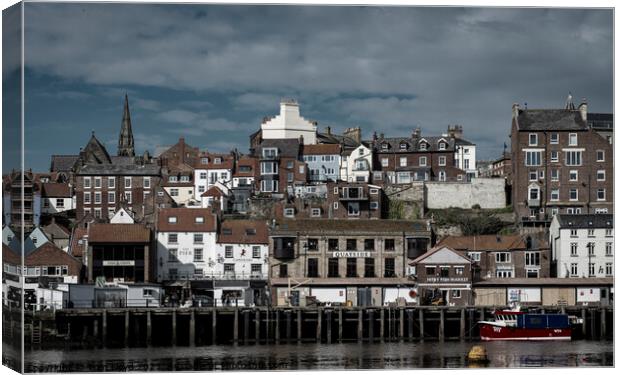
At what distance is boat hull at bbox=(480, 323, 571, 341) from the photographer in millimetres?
45906

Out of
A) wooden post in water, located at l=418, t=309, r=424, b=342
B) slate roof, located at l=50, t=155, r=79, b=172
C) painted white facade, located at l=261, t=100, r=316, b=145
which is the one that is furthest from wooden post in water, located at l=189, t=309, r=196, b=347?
slate roof, located at l=50, t=155, r=79, b=172

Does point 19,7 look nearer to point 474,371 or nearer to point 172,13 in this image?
point 172,13

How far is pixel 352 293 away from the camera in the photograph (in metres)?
52.0

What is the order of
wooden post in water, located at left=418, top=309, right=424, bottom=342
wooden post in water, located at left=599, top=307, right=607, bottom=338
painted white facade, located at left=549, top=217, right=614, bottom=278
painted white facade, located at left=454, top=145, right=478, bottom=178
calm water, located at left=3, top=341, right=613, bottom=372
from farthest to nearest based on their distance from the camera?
painted white facade, located at left=454, top=145, right=478, bottom=178 → painted white facade, located at left=549, top=217, right=614, bottom=278 → wooden post in water, located at left=418, top=309, right=424, bottom=342 → wooden post in water, located at left=599, top=307, right=607, bottom=338 → calm water, located at left=3, top=341, right=613, bottom=372

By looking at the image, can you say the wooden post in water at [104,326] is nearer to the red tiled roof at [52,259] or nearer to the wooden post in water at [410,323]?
the red tiled roof at [52,259]

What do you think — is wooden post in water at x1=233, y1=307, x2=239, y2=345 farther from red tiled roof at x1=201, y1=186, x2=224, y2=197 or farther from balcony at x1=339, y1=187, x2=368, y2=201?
red tiled roof at x1=201, y1=186, x2=224, y2=197

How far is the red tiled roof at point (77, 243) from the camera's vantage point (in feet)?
194

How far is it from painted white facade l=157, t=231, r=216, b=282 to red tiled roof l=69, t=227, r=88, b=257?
385 cm

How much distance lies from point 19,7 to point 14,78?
166cm

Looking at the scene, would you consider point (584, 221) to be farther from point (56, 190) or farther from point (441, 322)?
point (56, 190)

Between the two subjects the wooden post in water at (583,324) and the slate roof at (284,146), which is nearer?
the wooden post in water at (583,324)

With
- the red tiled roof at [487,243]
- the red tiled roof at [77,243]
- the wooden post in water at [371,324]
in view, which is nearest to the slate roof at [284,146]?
the red tiled roof at [77,243]

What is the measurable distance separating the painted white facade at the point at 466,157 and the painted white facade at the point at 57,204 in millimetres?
23436

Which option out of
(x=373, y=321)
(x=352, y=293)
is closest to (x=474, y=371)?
(x=373, y=321)
